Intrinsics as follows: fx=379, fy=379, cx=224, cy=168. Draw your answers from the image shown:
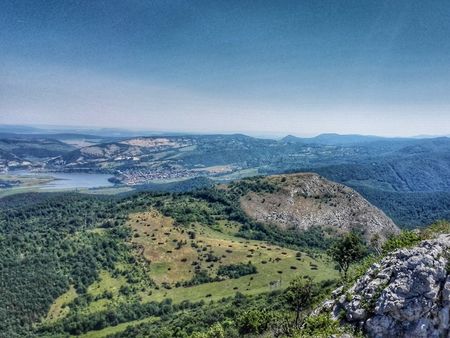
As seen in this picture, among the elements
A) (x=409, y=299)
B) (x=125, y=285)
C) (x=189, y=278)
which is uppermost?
(x=409, y=299)

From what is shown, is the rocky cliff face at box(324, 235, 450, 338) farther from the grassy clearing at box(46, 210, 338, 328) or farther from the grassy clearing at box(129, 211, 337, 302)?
the grassy clearing at box(129, 211, 337, 302)

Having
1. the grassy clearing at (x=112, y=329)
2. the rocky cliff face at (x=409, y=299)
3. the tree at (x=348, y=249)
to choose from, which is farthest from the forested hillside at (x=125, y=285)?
the rocky cliff face at (x=409, y=299)

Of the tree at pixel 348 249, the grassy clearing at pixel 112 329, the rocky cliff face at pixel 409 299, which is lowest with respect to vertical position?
the grassy clearing at pixel 112 329

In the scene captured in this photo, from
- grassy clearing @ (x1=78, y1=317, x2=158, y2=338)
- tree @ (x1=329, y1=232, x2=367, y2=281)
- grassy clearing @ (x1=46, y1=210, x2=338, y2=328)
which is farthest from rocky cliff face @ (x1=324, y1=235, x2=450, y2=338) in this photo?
grassy clearing @ (x1=78, y1=317, x2=158, y2=338)

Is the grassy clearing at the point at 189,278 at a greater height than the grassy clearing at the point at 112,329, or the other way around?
the grassy clearing at the point at 189,278

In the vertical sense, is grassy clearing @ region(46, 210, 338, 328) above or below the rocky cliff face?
below

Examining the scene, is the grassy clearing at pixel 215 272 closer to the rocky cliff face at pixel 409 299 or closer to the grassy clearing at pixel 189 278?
the grassy clearing at pixel 189 278

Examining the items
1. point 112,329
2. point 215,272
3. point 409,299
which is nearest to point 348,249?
point 409,299

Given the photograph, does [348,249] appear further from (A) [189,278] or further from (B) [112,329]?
(A) [189,278]

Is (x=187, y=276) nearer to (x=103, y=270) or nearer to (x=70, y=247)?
(x=103, y=270)
